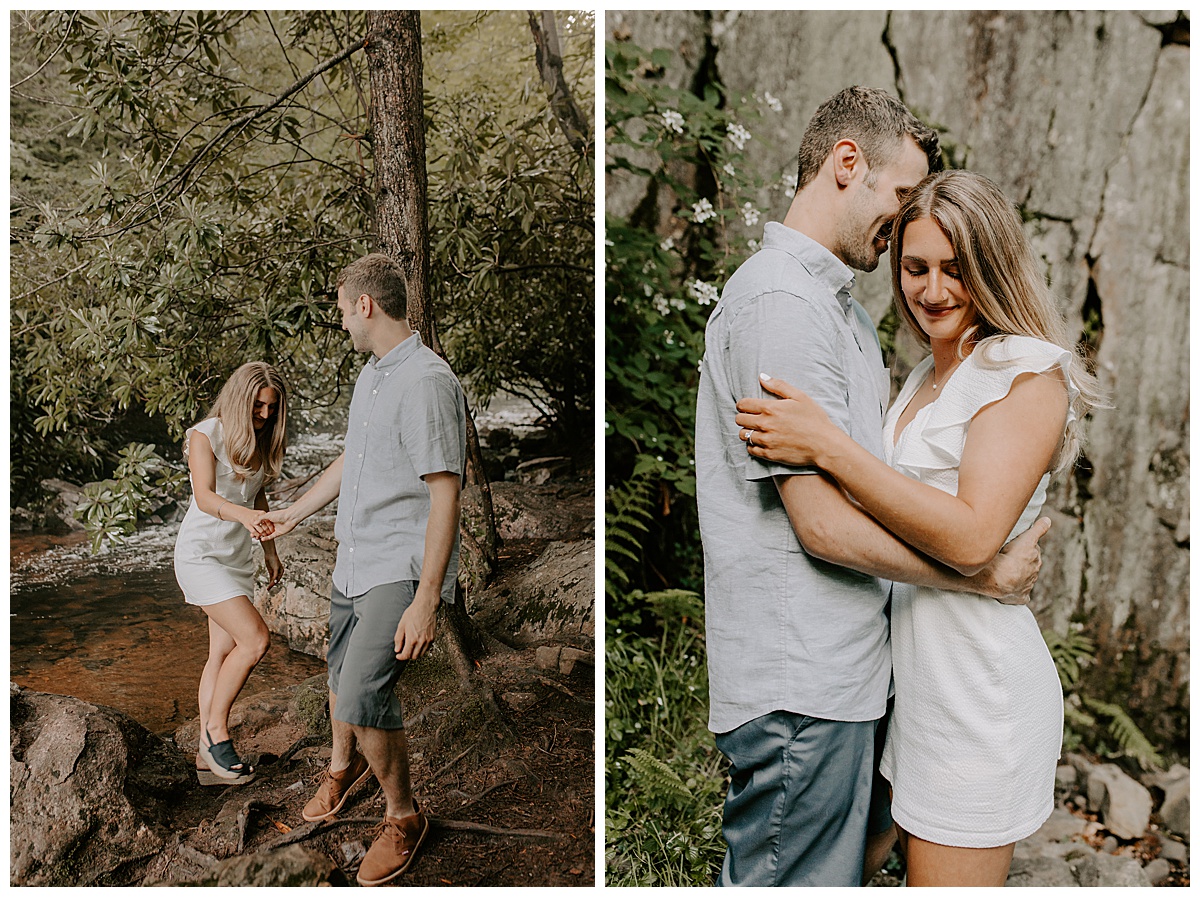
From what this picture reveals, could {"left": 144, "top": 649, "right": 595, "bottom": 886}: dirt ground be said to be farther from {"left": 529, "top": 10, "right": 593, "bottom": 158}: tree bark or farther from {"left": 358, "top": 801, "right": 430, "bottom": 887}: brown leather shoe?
{"left": 529, "top": 10, "right": 593, "bottom": 158}: tree bark

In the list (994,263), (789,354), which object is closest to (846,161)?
(994,263)

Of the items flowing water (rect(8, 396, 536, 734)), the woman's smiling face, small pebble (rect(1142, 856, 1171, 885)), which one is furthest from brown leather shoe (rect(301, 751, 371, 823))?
small pebble (rect(1142, 856, 1171, 885))

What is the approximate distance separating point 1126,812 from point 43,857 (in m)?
3.56

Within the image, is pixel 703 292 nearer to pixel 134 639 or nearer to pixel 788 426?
pixel 788 426

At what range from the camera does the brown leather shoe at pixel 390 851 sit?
2000 mm

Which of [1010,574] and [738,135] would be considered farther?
[738,135]

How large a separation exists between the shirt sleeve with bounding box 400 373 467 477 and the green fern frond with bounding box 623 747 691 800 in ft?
3.57

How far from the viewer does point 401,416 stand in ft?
6.57

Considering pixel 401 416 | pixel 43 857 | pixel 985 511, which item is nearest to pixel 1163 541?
pixel 985 511

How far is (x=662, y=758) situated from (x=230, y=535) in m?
1.58

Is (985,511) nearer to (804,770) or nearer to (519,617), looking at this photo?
(804,770)

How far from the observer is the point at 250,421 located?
2029 mm

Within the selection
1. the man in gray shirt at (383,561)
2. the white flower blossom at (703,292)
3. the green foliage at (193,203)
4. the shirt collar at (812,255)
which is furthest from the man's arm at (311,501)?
the white flower blossom at (703,292)

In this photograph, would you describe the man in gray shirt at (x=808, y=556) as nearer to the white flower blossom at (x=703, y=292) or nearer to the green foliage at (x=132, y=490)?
the white flower blossom at (x=703, y=292)
